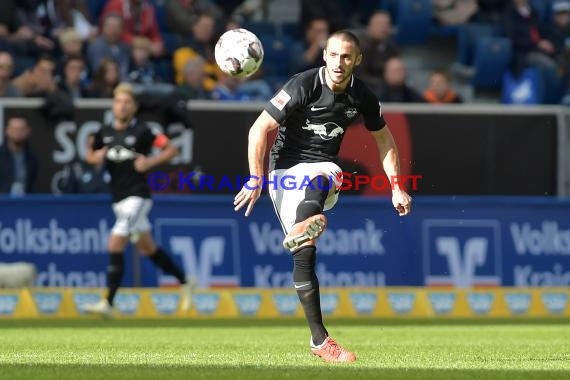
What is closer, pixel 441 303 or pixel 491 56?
pixel 441 303

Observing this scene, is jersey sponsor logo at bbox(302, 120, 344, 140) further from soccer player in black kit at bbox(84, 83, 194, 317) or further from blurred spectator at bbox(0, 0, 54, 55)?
blurred spectator at bbox(0, 0, 54, 55)

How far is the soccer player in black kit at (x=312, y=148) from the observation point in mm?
8648

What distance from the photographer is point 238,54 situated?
1090 cm

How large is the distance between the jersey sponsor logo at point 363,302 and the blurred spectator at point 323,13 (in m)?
5.32

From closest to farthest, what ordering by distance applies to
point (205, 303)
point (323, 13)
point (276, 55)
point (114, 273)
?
point (114, 273)
point (205, 303)
point (276, 55)
point (323, 13)

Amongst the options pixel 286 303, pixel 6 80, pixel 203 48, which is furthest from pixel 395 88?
pixel 6 80

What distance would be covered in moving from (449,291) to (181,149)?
12.0 ft

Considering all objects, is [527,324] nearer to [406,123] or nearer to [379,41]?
[406,123]

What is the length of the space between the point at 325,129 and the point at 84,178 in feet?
25.8

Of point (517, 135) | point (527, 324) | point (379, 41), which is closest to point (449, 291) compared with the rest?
point (527, 324)

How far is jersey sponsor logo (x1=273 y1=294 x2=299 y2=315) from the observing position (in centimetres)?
1530

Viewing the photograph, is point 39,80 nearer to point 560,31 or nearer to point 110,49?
point 110,49

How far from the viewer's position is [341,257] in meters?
15.8

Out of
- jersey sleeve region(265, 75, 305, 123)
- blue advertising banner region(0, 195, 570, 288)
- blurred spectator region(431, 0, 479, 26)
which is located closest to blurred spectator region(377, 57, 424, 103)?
blurred spectator region(431, 0, 479, 26)
